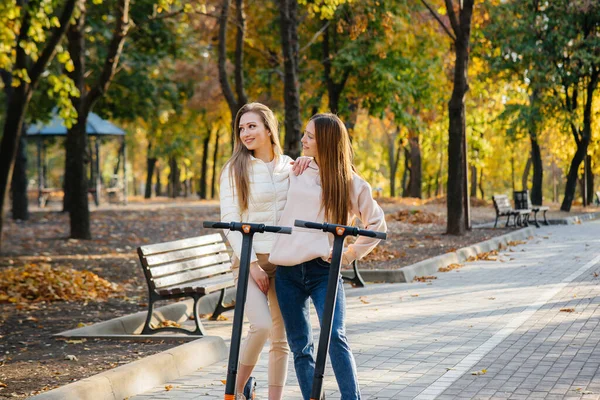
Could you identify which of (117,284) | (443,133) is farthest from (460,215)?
(443,133)

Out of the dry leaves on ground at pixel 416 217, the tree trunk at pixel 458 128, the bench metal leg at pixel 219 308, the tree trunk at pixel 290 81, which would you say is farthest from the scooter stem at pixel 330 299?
the dry leaves on ground at pixel 416 217

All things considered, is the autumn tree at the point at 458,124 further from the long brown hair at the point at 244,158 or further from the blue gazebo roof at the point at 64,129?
the blue gazebo roof at the point at 64,129

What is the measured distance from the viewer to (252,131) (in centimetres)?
532

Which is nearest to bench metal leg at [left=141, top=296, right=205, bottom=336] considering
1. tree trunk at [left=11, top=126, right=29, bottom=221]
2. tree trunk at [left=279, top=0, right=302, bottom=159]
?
tree trunk at [left=279, top=0, right=302, bottom=159]

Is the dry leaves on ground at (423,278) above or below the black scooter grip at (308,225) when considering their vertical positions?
below

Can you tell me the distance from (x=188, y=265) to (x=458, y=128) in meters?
12.2

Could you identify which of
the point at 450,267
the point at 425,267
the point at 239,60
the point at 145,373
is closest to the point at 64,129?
the point at 239,60

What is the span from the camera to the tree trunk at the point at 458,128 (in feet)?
68.6

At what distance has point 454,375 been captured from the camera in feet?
23.0

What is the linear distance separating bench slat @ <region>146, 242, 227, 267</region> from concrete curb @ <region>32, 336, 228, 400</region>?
4.60 feet

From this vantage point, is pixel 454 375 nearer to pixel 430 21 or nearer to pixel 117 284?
pixel 117 284

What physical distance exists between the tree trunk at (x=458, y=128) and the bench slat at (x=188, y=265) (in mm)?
10868

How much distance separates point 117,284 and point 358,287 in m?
3.33

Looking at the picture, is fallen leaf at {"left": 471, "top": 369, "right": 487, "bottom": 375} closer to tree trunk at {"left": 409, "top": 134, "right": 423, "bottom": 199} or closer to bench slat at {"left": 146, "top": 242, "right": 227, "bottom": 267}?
bench slat at {"left": 146, "top": 242, "right": 227, "bottom": 267}
